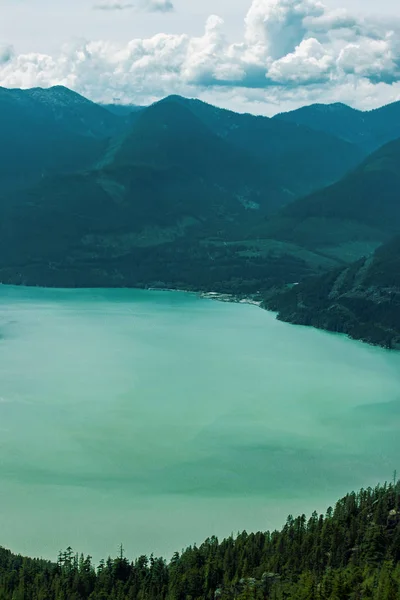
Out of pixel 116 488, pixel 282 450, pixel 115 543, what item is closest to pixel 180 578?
pixel 115 543

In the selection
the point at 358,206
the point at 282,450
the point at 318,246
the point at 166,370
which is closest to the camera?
the point at 282,450

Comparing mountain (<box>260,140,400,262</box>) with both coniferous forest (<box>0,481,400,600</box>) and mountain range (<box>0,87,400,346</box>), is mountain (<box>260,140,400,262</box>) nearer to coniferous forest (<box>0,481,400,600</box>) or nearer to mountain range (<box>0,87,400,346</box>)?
mountain range (<box>0,87,400,346</box>)

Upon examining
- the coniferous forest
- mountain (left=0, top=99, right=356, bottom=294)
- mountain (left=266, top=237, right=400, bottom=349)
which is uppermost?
mountain (left=0, top=99, right=356, bottom=294)

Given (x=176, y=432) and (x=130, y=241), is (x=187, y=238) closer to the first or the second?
(x=130, y=241)

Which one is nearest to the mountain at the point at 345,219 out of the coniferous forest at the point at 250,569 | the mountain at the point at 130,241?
the mountain at the point at 130,241

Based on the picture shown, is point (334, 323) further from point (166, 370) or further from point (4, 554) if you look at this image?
point (4, 554)

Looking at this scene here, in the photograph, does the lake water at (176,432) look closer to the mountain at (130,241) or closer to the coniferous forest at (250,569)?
the coniferous forest at (250,569)

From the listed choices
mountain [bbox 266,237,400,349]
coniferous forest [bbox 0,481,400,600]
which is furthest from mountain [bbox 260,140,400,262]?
coniferous forest [bbox 0,481,400,600]
